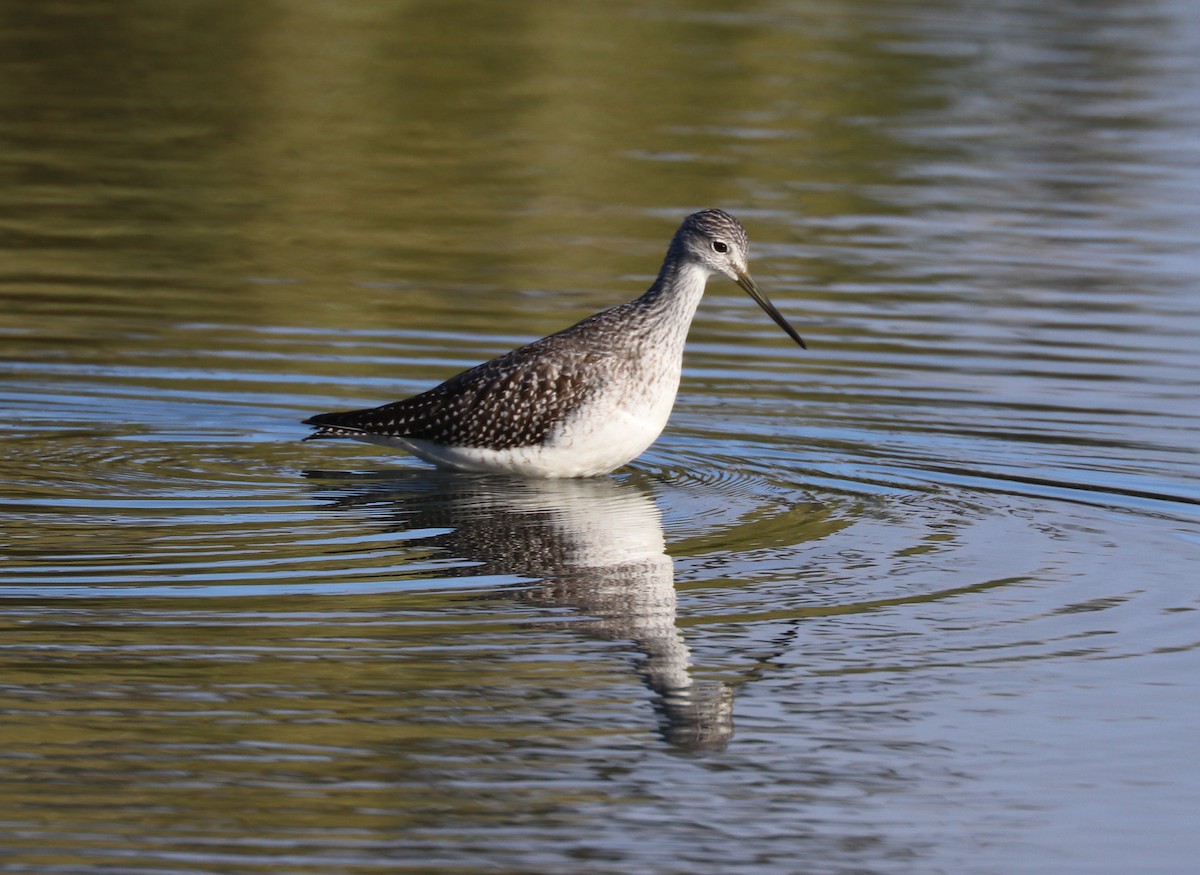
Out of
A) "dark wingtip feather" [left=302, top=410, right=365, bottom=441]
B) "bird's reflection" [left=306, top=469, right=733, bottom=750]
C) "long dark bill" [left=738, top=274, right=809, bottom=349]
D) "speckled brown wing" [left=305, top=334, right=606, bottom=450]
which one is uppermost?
"long dark bill" [left=738, top=274, right=809, bottom=349]

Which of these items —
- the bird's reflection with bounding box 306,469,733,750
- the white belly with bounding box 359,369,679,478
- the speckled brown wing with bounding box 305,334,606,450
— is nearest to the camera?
the bird's reflection with bounding box 306,469,733,750

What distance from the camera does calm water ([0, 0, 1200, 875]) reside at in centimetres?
709

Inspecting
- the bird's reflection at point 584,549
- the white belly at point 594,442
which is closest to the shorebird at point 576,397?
the white belly at point 594,442

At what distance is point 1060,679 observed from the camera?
335 inches

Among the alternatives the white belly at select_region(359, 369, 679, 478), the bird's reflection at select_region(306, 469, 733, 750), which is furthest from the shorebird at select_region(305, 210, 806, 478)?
the bird's reflection at select_region(306, 469, 733, 750)

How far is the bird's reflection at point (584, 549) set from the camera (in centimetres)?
813

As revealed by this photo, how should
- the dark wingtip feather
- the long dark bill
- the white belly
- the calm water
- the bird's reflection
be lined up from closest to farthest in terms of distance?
1. the calm water
2. the bird's reflection
3. the white belly
4. the dark wingtip feather
5. the long dark bill

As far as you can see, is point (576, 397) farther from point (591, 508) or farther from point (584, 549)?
point (584, 549)

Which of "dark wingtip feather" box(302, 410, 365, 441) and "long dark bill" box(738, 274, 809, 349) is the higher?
"long dark bill" box(738, 274, 809, 349)

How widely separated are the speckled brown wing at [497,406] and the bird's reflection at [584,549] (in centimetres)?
27

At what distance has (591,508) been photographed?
11180 mm

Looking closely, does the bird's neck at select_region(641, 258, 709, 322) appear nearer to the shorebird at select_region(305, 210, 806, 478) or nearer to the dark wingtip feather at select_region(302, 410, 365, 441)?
the shorebird at select_region(305, 210, 806, 478)

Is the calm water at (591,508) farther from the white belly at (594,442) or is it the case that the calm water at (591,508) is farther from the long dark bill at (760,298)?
the long dark bill at (760,298)

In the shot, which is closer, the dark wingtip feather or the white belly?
the white belly
